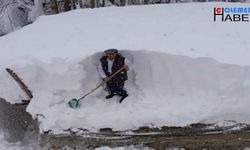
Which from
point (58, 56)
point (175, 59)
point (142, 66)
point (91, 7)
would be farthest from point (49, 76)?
point (91, 7)

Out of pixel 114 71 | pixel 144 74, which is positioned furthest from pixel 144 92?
pixel 114 71

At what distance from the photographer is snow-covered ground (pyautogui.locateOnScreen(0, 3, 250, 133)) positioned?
667 cm

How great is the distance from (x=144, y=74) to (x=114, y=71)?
54 centimetres

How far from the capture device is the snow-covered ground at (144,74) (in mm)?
6668

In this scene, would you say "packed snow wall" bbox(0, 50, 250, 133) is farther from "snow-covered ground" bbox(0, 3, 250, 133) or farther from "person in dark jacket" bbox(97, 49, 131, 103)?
"person in dark jacket" bbox(97, 49, 131, 103)

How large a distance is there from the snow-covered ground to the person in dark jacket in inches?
6.9

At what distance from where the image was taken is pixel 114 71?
7.14 meters

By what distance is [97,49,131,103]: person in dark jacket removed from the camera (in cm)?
711

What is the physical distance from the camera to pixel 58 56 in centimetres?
741

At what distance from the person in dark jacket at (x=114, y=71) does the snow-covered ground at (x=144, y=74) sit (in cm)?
18

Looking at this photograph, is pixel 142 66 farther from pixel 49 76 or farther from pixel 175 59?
pixel 49 76

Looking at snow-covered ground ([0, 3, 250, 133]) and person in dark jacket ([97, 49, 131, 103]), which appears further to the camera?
person in dark jacket ([97, 49, 131, 103])

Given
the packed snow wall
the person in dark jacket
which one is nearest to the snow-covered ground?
the packed snow wall

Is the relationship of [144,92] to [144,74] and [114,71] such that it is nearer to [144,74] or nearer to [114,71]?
[144,74]
